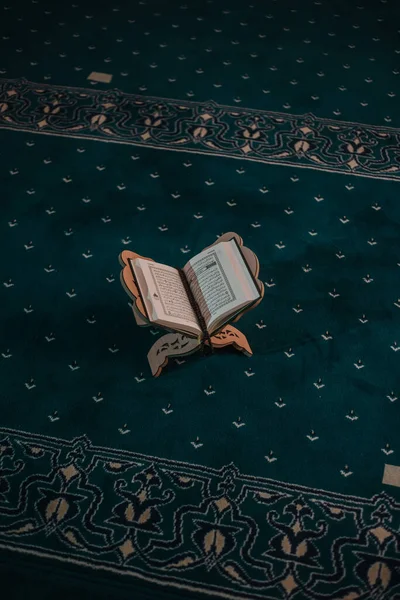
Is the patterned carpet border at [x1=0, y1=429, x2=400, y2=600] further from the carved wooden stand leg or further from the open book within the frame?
the open book

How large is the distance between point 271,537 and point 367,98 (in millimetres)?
3347

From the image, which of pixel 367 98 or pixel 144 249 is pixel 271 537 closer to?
pixel 144 249

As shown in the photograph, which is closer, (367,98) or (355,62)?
(367,98)

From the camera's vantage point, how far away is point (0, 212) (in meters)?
4.03

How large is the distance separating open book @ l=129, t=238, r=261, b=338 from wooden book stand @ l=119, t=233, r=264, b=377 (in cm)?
3

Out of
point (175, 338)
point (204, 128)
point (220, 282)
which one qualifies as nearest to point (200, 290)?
point (220, 282)

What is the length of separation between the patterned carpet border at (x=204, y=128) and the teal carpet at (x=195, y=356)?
0.02 metres

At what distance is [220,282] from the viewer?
3133 millimetres

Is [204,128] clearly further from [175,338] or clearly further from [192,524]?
[192,524]

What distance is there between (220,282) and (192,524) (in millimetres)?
1037

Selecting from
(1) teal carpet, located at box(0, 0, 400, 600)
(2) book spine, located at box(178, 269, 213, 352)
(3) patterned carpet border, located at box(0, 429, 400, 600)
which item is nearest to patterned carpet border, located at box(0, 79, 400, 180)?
(1) teal carpet, located at box(0, 0, 400, 600)

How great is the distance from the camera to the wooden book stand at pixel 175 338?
3.05 meters

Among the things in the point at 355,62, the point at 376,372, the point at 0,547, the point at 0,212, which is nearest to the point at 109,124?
the point at 0,212

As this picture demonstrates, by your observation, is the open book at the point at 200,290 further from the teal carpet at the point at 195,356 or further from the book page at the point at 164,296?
the teal carpet at the point at 195,356
